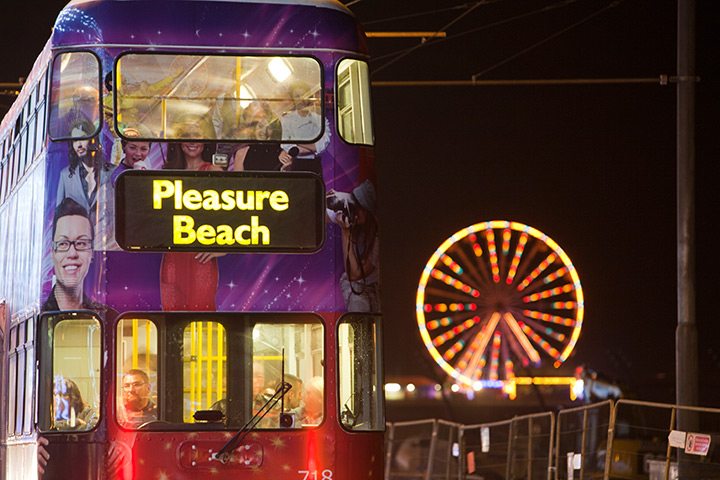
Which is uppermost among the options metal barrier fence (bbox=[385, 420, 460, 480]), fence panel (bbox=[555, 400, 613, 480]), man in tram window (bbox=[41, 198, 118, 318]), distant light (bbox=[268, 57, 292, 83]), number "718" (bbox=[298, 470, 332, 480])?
distant light (bbox=[268, 57, 292, 83])

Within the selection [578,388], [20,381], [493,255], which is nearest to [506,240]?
[493,255]

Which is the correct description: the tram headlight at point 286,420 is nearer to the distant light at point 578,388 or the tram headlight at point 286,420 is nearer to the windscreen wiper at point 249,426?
the windscreen wiper at point 249,426

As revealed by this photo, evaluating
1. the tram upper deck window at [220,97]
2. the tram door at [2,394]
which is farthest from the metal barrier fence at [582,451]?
the tram door at [2,394]

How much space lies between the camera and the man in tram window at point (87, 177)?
1060cm

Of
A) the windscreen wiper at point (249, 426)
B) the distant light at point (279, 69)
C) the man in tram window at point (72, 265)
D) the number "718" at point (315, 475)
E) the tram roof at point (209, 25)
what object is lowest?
the number "718" at point (315, 475)

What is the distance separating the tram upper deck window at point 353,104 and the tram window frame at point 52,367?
2.50 metres

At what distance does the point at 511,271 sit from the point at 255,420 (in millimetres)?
25163

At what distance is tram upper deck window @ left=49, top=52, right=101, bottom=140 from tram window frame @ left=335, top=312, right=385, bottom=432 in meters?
2.57

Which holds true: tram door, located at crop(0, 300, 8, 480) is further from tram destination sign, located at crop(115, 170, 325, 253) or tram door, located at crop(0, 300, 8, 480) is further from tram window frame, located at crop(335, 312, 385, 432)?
tram window frame, located at crop(335, 312, 385, 432)

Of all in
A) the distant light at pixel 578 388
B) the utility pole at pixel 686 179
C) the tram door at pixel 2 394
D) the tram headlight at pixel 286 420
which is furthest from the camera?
the distant light at pixel 578 388

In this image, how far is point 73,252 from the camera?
1056 cm

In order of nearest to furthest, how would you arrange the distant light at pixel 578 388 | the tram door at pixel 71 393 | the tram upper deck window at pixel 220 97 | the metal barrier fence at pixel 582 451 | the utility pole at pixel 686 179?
the tram door at pixel 71 393
the tram upper deck window at pixel 220 97
the metal barrier fence at pixel 582 451
the utility pole at pixel 686 179
the distant light at pixel 578 388

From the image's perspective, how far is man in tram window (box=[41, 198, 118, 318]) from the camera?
10547mm

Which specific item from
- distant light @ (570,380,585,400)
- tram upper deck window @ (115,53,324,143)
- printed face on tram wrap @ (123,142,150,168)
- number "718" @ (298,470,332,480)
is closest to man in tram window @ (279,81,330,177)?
tram upper deck window @ (115,53,324,143)
